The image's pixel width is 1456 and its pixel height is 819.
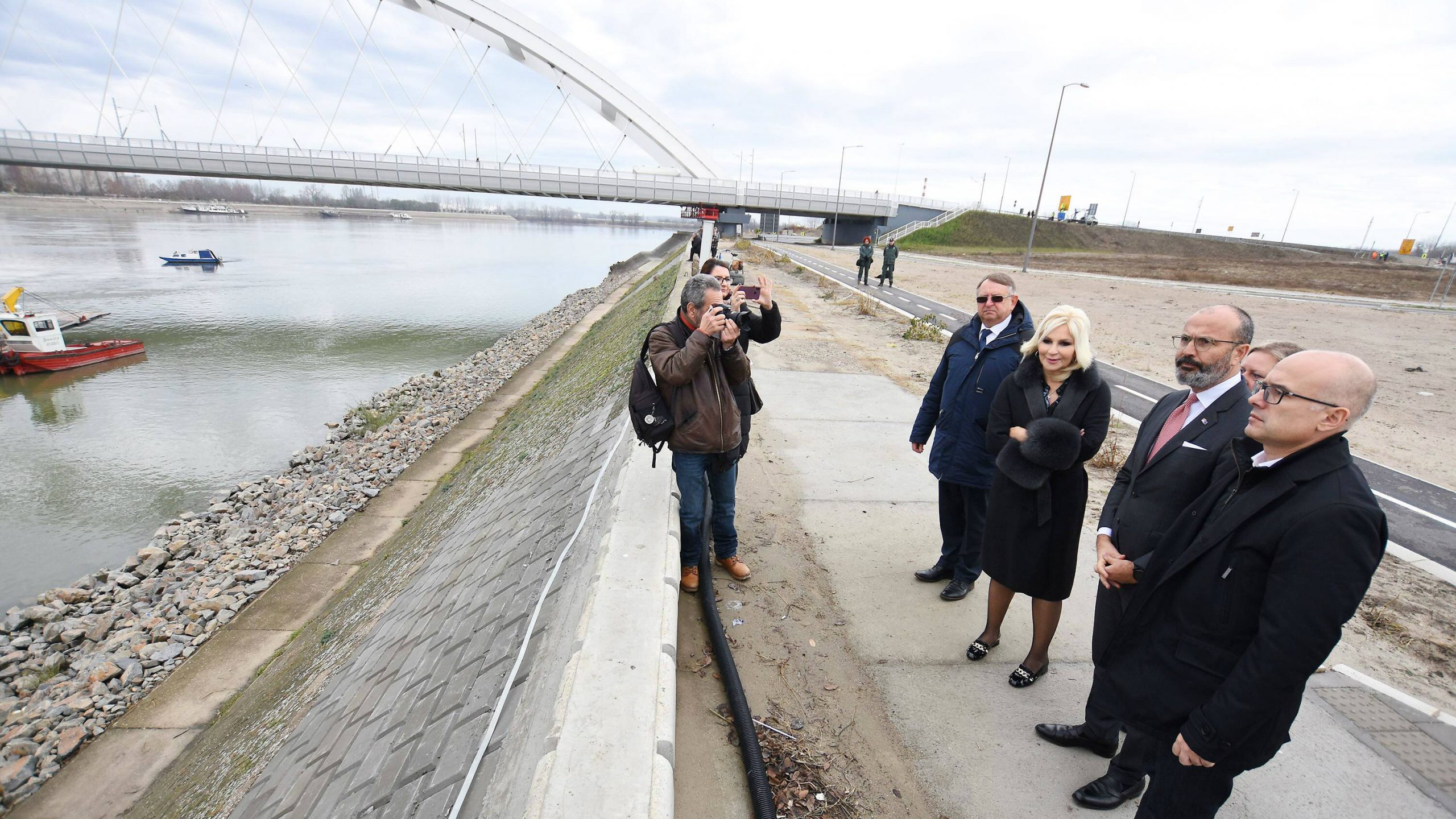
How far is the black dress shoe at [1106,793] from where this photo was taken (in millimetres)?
2352

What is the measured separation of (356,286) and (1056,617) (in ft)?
143

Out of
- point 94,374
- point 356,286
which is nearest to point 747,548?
point 94,374

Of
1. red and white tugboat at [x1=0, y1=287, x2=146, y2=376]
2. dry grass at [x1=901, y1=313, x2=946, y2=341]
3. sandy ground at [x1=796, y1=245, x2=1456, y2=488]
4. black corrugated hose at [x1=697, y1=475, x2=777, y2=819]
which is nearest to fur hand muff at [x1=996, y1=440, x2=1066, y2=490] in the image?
black corrugated hose at [x1=697, y1=475, x2=777, y2=819]

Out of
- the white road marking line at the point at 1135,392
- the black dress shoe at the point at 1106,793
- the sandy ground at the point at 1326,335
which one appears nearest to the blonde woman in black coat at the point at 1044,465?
the black dress shoe at the point at 1106,793

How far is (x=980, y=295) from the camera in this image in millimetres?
3385

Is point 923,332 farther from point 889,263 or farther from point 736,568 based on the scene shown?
point 889,263

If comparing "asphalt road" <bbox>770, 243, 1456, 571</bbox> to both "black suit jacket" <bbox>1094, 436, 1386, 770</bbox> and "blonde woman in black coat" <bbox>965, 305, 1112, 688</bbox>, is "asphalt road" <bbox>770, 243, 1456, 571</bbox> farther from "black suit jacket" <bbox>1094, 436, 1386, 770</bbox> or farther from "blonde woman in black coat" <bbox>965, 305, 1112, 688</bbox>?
"black suit jacket" <bbox>1094, 436, 1386, 770</bbox>

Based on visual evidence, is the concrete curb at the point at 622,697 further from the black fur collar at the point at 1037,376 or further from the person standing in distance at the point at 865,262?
the person standing in distance at the point at 865,262

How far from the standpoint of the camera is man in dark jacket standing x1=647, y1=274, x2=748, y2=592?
297 centimetres

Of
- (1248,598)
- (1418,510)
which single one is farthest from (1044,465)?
(1418,510)

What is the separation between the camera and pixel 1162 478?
228 cm

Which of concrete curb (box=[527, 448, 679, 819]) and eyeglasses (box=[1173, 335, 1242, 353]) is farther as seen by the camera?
eyeglasses (box=[1173, 335, 1242, 353])

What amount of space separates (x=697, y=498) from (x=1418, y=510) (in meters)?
6.59

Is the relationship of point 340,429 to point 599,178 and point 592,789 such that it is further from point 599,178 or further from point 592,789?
point 599,178
